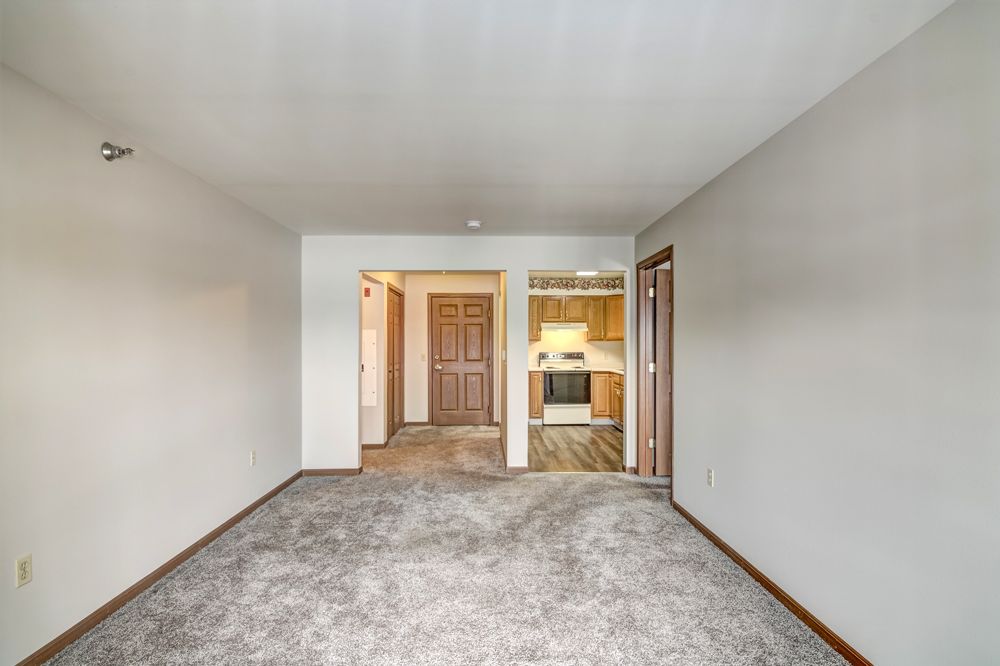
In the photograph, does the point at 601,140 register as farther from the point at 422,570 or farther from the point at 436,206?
the point at 422,570

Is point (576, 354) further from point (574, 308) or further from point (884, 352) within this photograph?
point (884, 352)

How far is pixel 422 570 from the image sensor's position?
2684 mm

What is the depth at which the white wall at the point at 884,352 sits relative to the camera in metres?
1.41

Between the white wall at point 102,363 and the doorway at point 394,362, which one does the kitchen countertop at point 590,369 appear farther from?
the white wall at point 102,363

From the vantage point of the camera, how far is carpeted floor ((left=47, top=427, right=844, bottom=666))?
1.99m

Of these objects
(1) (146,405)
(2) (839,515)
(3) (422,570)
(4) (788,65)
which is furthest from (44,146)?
(2) (839,515)

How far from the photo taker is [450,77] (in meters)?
1.85

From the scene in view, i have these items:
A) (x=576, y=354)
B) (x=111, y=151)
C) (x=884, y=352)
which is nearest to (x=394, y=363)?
(x=576, y=354)

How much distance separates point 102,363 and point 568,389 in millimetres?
5742

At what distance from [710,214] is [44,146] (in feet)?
11.8

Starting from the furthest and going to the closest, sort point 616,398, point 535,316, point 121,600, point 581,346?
point 581,346 < point 535,316 < point 616,398 < point 121,600

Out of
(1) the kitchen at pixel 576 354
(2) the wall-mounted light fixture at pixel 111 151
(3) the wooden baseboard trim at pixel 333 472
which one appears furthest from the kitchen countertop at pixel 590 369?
(2) the wall-mounted light fixture at pixel 111 151

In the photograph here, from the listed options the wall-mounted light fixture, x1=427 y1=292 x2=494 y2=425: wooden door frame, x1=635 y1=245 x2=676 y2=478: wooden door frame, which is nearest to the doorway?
x1=427 y1=292 x2=494 y2=425: wooden door frame

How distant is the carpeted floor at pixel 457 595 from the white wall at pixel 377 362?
1891mm
